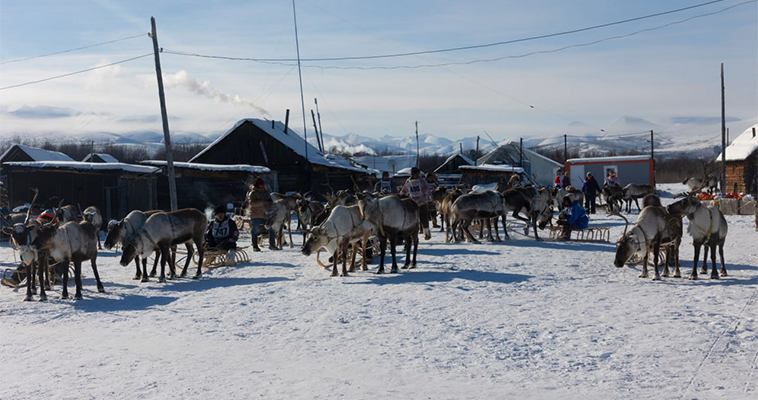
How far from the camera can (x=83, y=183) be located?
24891 mm

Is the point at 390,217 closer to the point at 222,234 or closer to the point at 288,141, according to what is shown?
the point at 222,234

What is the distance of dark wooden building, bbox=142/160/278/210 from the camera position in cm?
2980

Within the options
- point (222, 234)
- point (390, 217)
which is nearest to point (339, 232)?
point (390, 217)

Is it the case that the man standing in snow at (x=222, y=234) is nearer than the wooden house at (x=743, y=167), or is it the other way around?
the man standing in snow at (x=222, y=234)

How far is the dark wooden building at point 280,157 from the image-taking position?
1401 inches

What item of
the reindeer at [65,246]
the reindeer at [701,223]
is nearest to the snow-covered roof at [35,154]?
the reindeer at [65,246]

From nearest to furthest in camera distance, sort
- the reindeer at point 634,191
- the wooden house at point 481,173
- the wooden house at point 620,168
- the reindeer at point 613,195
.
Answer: the reindeer at point 613,195
the reindeer at point 634,191
the wooden house at point 620,168
the wooden house at point 481,173

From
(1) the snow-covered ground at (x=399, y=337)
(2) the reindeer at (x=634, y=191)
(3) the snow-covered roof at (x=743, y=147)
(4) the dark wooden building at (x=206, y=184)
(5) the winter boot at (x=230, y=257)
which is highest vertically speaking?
(3) the snow-covered roof at (x=743, y=147)

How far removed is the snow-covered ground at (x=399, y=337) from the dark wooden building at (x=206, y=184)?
17965 mm

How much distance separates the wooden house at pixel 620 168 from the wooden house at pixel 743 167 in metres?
4.29

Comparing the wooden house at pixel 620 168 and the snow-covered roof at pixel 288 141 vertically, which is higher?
the snow-covered roof at pixel 288 141

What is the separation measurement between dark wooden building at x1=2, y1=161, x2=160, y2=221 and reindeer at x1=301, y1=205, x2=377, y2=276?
14.5m

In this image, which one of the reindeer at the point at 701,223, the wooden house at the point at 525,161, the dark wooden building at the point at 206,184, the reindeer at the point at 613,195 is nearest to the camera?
the reindeer at the point at 701,223

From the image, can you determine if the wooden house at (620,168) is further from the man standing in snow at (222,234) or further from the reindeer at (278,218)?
the man standing in snow at (222,234)
